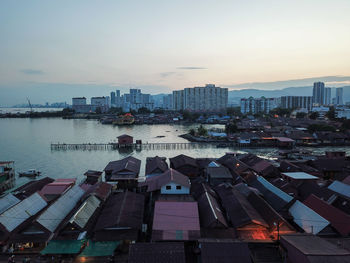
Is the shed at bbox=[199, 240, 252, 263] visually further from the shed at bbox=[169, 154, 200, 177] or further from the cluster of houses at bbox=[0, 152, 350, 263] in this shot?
the shed at bbox=[169, 154, 200, 177]

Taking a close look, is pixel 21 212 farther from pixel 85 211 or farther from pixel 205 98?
pixel 205 98

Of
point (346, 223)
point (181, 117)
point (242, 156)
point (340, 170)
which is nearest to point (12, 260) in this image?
point (346, 223)

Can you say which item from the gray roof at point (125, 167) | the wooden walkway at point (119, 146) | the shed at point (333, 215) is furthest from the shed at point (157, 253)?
the wooden walkway at point (119, 146)

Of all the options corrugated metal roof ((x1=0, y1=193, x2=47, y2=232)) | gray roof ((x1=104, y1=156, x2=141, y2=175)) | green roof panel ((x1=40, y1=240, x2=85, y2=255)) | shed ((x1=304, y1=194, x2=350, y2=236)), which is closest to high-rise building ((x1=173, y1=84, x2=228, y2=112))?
gray roof ((x1=104, y1=156, x2=141, y2=175))

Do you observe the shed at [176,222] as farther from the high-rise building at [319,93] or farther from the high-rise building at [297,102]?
the high-rise building at [319,93]

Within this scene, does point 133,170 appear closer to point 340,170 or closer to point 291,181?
point 291,181
